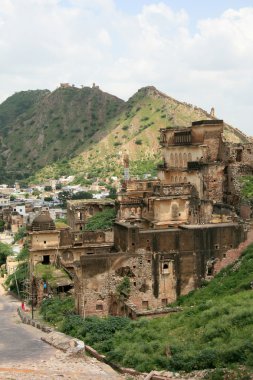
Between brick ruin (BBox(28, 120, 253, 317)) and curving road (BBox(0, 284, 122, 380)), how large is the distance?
4.18m

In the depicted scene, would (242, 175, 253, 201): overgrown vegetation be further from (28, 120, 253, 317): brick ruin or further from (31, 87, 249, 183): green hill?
(31, 87, 249, 183): green hill

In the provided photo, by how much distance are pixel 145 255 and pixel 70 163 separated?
379ft

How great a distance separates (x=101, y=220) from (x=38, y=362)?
32833mm

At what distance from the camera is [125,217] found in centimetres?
5141

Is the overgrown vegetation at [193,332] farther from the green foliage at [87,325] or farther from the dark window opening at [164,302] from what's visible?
the dark window opening at [164,302]

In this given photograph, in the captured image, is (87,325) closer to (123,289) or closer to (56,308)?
(123,289)

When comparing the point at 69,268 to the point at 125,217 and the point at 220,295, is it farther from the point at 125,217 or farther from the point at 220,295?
the point at 220,295

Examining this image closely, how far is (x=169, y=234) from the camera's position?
37.8 meters

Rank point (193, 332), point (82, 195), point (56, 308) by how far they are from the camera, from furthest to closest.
Result: point (82, 195) → point (56, 308) → point (193, 332)

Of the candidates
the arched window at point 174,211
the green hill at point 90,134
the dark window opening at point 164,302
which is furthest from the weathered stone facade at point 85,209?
the dark window opening at point 164,302

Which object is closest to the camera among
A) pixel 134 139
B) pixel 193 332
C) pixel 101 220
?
pixel 193 332

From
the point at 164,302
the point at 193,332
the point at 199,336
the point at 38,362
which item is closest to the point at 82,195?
the point at 164,302

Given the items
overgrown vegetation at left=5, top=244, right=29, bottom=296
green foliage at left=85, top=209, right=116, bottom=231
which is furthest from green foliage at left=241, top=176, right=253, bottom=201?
overgrown vegetation at left=5, top=244, right=29, bottom=296

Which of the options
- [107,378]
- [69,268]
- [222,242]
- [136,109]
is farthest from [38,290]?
[136,109]
